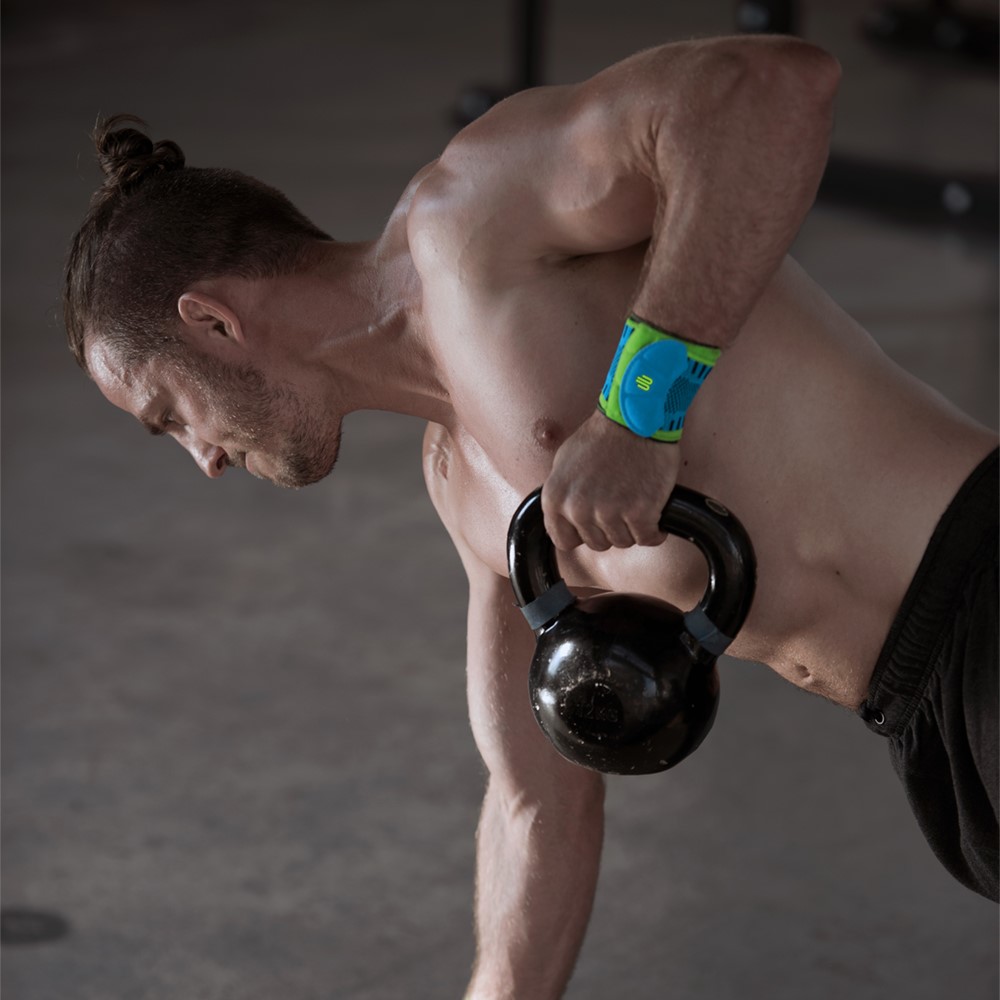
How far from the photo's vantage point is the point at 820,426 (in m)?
1.32

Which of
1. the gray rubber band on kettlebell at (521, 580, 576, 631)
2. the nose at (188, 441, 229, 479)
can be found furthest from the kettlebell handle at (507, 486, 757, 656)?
the nose at (188, 441, 229, 479)

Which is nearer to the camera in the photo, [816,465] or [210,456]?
[816,465]

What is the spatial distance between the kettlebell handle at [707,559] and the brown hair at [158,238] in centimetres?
41

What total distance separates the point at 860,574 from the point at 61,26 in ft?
26.9

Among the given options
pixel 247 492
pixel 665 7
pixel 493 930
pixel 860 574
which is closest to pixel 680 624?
pixel 860 574

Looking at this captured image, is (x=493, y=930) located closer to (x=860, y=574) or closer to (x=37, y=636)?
(x=860, y=574)

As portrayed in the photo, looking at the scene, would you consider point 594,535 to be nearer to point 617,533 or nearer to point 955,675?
point 617,533

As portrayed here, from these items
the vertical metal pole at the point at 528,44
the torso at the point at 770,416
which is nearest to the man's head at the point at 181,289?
the torso at the point at 770,416

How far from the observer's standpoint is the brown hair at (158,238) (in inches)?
58.6

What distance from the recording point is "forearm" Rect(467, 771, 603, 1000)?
1711mm

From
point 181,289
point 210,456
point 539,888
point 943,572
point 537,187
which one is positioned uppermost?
point 537,187

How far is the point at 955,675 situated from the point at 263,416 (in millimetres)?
702

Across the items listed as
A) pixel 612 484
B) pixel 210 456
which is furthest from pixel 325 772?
pixel 612 484

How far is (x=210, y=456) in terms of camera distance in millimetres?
1641
